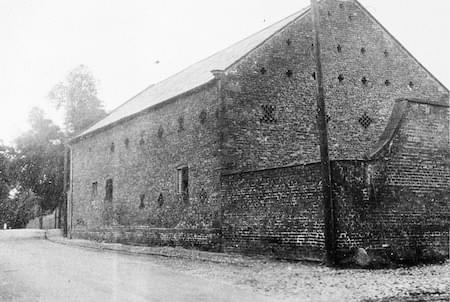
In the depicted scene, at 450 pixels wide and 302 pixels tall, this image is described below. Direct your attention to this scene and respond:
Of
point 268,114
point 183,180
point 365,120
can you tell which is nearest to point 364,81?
point 365,120

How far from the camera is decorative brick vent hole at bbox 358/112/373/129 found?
23.2 metres

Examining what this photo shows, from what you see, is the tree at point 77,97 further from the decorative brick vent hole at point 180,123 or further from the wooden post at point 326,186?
the wooden post at point 326,186

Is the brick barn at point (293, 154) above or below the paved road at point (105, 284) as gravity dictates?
Result: above

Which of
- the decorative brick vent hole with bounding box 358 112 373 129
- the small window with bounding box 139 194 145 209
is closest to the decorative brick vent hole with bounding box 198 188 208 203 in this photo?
the small window with bounding box 139 194 145 209

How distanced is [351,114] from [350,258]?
977 centimetres

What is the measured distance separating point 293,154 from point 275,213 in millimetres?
5052

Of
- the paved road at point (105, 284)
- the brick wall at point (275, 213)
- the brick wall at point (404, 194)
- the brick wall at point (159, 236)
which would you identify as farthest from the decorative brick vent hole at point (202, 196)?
the brick wall at point (404, 194)

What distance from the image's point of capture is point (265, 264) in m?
15.6

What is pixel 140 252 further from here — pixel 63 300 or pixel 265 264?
pixel 63 300

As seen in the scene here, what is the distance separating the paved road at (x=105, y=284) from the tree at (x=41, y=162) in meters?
31.7

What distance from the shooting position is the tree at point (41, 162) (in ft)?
152

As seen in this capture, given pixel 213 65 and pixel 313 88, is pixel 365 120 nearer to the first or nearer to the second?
pixel 313 88

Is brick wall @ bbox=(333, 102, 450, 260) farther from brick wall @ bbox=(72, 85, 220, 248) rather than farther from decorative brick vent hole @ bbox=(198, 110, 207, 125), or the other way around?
decorative brick vent hole @ bbox=(198, 110, 207, 125)

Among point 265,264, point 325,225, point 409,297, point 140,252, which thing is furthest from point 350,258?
point 140,252
